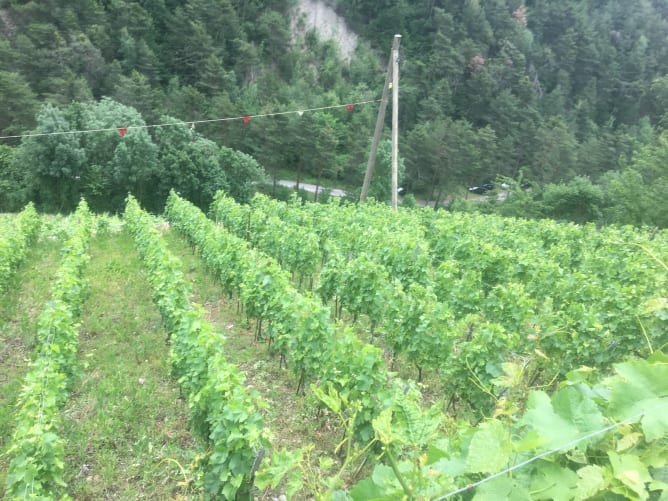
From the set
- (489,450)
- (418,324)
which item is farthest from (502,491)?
(418,324)

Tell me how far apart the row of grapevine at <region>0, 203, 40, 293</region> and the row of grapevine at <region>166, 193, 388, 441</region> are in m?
4.03

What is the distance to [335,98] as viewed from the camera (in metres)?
44.5

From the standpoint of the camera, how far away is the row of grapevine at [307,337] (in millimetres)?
4230

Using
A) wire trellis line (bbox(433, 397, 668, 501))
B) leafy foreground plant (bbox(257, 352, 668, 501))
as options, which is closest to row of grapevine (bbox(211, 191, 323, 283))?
leafy foreground plant (bbox(257, 352, 668, 501))

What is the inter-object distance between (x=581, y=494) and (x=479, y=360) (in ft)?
13.4

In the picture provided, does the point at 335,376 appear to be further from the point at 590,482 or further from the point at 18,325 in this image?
the point at 18,325

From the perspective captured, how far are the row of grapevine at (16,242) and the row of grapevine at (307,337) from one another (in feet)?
13.2

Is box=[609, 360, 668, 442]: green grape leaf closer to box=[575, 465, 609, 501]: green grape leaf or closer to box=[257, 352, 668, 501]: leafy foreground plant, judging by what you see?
A: box=[257, 352, 668, 501]: leafy foreground plant

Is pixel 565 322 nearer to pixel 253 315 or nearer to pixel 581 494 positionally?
pixel 253 315

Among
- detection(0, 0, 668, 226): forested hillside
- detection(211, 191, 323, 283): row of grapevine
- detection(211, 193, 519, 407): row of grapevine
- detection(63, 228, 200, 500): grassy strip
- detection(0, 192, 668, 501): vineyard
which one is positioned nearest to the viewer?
detection(0, 192, 668, 501): vineyard

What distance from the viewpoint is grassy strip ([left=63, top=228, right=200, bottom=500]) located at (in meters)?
4.33

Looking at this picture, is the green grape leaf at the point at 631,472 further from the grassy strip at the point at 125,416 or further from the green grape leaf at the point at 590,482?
the grassy strip at the point at 125,416

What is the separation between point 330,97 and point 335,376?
143 ft

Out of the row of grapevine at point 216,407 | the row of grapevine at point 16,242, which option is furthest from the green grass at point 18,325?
the row of grapevine at point 216,407
